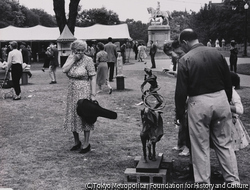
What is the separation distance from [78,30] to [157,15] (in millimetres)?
Answer: 13747

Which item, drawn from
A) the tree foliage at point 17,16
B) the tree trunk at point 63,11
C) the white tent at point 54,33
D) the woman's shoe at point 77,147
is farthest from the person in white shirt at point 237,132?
the tree foliage at point 17,16

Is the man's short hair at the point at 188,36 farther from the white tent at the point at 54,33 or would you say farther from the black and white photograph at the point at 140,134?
the white tent at the point at 54,33

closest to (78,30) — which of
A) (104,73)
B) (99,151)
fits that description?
(104,73)

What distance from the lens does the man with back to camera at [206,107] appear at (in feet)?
15.6

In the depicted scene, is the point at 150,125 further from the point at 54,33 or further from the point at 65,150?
the point at 54,33

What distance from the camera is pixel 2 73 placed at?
18250mm

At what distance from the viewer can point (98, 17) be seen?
9094 cm

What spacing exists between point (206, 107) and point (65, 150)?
133 inches

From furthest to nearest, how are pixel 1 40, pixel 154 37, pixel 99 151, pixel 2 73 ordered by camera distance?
pixel 154 37 < pixel 1 40 < pixel 2 73 < pixel 99 151

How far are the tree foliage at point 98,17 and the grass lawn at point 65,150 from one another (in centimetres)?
8023

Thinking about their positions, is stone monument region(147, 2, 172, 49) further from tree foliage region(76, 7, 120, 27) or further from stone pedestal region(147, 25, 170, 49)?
tree foliage region(76, 7, 120, 27)

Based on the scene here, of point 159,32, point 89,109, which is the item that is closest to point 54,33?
point 159,32

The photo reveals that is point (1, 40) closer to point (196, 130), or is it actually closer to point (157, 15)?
point (157, 15)

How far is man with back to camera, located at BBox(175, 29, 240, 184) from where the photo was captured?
15.6 feet
